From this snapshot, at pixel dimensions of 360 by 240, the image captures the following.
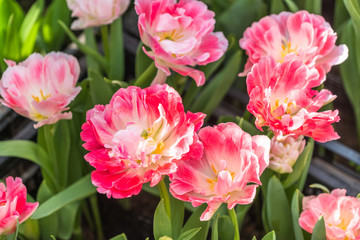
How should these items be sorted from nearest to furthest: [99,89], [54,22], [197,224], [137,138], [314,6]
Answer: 1. [137,138]
2. [197,224]
3. [99,89]
4. [314,6]
5. [54,22]

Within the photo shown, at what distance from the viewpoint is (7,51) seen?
2.84 ft

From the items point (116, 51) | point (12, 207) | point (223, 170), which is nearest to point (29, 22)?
point (116, 51)

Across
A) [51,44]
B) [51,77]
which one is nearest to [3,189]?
[51,77]

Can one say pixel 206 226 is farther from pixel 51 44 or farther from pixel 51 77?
pixel 51 44

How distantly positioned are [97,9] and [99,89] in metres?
0.12

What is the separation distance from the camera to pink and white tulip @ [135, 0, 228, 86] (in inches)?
25.5

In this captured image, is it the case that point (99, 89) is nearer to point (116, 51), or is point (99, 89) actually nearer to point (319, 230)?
point (116, 51)

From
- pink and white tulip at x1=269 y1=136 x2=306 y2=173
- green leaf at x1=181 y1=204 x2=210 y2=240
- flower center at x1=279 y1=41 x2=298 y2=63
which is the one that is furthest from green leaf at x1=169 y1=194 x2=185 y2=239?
flower center at x1=279 y1=41 x2=298 y2=63

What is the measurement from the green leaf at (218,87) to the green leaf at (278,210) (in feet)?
0.73

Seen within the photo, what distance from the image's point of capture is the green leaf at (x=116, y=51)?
0.92 m

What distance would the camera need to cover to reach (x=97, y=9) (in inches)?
31.2

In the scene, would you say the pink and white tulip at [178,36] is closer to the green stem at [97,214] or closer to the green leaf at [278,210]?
the green leaf at [278,210]

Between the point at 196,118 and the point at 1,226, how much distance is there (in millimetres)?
240

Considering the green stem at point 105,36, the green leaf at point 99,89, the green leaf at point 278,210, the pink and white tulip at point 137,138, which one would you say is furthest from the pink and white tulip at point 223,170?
the green stem at point 105,36
